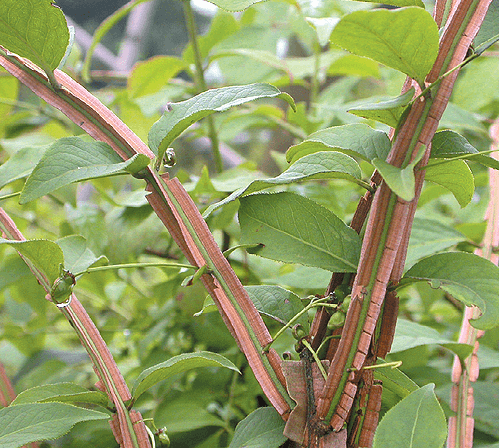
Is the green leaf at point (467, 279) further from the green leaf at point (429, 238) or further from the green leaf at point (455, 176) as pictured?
the green leaf at point (429, 238)

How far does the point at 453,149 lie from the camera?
26cm

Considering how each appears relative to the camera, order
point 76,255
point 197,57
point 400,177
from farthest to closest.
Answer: point 197,57 → point 76,255 → point 400,177

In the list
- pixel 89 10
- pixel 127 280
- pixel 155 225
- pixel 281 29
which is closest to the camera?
pixel 155 225

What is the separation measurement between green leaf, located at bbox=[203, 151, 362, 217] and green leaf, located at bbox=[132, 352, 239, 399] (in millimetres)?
78

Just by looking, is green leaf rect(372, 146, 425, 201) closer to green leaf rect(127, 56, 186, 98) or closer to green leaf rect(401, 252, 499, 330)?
green leaf rect(401, 252, 499, 330)

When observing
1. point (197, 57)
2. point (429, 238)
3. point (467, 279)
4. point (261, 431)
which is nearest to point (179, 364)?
point (261, 431)

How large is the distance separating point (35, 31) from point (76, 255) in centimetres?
15

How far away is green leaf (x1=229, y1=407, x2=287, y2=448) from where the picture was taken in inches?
10.7

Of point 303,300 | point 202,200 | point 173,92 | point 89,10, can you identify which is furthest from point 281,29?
point 303,300

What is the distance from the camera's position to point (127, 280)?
2.18ft

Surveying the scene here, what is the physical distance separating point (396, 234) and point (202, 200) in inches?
12.3

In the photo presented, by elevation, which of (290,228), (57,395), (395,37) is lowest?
(57,395)

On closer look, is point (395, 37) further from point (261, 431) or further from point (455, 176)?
point (261, 431)

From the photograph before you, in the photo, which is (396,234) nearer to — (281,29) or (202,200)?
(202,200)
